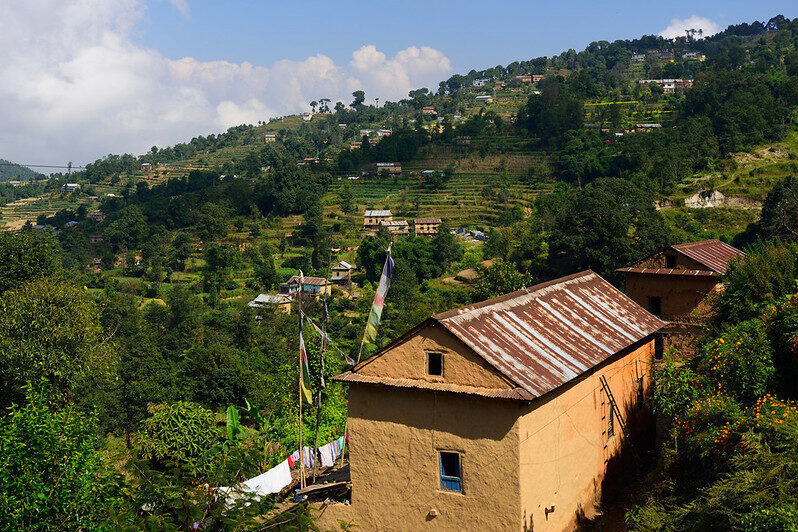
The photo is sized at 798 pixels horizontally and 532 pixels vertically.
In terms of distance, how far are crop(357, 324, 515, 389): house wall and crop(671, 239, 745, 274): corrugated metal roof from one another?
41.2 feet

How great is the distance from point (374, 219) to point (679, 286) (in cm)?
5716

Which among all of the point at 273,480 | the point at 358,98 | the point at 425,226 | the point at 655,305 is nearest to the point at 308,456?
the point at 273,480

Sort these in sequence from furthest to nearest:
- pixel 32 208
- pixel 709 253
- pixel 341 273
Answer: pixel 32 208 < pixel 341 273 < pixel 709 253

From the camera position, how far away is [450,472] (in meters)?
11.9

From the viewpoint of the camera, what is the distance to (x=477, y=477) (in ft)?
37.8

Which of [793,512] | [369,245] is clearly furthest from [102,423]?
[369,245]

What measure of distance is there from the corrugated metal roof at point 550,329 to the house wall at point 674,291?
4909mm

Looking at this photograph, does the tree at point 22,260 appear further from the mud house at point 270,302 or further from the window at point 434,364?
the mud house at point 270,302

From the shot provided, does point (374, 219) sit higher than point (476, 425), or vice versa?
point (476, 425)

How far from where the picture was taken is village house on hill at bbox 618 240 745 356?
21125mm

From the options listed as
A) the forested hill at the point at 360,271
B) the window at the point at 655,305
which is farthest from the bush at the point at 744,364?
the window at the point at 655,305

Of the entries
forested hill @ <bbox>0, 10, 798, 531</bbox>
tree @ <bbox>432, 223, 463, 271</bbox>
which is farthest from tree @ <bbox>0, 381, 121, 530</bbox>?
tree @ <bbox>432, 223, 463, 271</bbox>

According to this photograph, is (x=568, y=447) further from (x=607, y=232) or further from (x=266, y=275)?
(x=266, y=275)

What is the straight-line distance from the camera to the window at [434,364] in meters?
11.9
